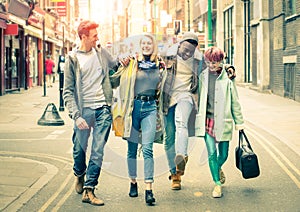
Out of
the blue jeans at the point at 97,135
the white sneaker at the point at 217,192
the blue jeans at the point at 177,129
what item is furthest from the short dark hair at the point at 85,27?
the white sneaker at the point at 217,192

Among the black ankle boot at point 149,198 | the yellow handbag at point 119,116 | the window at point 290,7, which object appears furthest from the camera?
the window at point 290,7

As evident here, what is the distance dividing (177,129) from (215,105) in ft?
1.71

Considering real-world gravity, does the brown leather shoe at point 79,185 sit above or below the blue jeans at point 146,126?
below

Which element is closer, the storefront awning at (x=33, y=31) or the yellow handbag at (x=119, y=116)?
the yellow handbag at (x=119, y=116)

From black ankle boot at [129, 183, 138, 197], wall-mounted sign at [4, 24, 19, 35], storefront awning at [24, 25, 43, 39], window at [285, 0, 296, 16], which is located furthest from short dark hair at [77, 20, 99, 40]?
storefront awning at [24, 25, 43, 39]

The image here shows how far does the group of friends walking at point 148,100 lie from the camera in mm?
5758

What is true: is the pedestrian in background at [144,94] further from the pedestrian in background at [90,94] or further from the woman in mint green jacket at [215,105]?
the woman in mint green jacket at [215,105]

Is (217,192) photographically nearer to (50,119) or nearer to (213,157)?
(213,157)

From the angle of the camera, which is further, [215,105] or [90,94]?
[215,105]

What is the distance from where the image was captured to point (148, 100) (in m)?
5.85

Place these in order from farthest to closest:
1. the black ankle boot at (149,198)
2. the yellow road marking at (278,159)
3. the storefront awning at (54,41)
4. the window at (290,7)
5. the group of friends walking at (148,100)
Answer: the storefront awning at (54,41) → the window at (290,7) → the yellow road marking at (278,159) → the group of friends walking at (148,100) → the black ankle boot at (149,198)

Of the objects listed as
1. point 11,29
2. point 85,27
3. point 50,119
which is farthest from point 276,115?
point 11,29

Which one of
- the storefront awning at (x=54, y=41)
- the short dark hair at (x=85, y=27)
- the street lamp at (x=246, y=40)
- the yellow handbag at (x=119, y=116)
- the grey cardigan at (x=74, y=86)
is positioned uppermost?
the storefront awning at (x=54, y=41)

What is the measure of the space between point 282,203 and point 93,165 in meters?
2.08
